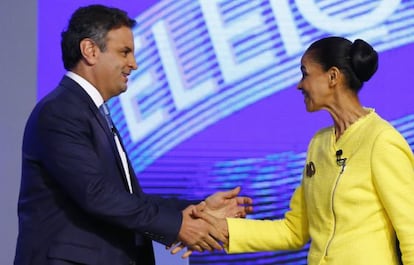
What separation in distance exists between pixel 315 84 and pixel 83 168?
2.36ft

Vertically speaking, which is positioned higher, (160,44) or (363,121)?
(160,44)

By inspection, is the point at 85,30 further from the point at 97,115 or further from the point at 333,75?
the point at 333,75

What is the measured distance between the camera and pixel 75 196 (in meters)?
1.98

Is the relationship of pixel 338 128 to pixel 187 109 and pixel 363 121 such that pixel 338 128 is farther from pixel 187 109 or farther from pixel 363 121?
pixel 187 109

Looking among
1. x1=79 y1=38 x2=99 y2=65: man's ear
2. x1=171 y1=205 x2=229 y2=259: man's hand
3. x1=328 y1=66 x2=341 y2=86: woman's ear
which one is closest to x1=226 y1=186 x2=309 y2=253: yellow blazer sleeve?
x1=171 y1=205 x2=229 y2=259: man's hand

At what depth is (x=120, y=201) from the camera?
79.7 inches

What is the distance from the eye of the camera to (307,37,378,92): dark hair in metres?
2.04

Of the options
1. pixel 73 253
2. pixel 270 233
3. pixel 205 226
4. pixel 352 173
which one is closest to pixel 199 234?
pixel 205 226

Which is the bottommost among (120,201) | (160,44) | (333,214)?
(333,214)

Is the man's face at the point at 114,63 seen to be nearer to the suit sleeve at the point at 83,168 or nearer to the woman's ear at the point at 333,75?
the suit sleeve at the point at 83,168

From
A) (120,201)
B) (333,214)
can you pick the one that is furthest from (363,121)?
(120,201)

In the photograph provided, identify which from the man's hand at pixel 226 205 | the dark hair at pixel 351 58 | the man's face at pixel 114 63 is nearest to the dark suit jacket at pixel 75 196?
the man's face at pixel 114 63

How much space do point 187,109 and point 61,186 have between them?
1.13 m

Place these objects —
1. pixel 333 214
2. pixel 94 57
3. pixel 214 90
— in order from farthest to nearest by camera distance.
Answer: pixel 214 90
pixel 94 57
pixel 333 214
